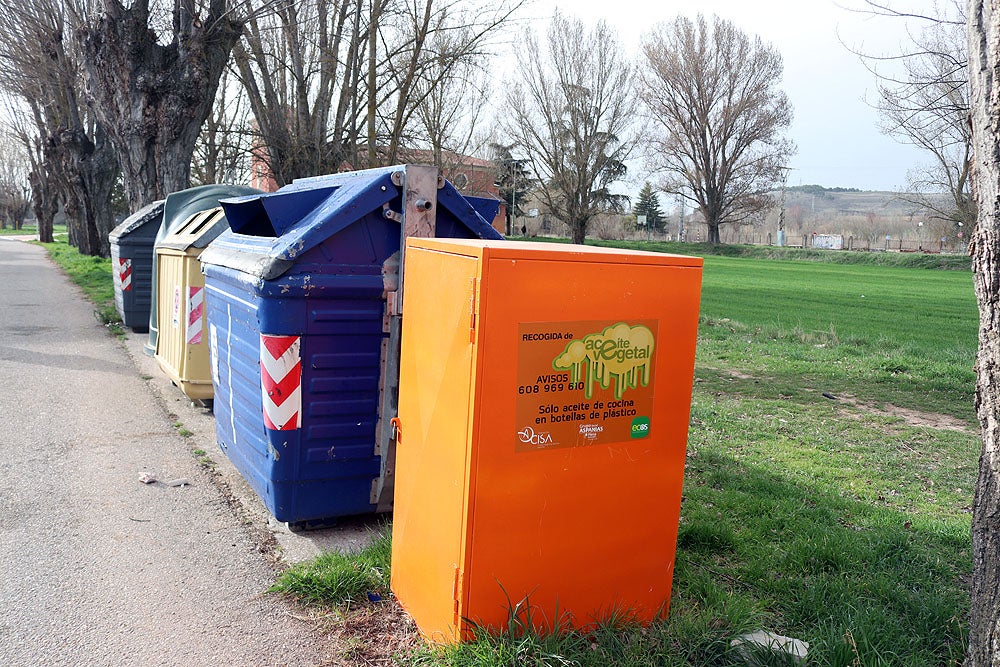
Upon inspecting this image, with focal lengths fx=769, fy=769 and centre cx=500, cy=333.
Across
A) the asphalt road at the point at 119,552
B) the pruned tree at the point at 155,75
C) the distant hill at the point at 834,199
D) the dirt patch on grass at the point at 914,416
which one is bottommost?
the asphalt road at the point at 119,552

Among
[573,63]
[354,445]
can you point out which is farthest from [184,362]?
[573,63]

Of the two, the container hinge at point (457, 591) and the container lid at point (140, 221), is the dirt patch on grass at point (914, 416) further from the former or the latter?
the container lid at point (140, 221)

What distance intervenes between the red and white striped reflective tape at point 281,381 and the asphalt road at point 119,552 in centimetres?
77

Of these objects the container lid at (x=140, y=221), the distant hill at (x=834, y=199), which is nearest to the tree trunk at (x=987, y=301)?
the container lid at (x=140, y=221)

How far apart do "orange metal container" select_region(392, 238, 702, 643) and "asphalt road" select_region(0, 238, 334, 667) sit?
79 cm

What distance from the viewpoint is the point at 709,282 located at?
2862 centimetres

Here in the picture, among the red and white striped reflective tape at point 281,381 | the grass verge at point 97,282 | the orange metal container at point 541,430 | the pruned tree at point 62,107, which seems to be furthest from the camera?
the pruned tree at point 62,107

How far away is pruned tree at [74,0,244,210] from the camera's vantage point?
1263 centimetres

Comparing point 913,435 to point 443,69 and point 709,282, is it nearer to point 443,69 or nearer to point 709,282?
point 443,69

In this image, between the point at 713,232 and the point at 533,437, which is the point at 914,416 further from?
the point at 713,232

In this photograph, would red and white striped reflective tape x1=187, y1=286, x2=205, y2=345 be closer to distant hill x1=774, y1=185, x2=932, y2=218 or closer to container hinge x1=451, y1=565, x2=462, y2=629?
container hinge x1=451, y1=565, x2=462, y2=629

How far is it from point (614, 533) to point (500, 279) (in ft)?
3.82

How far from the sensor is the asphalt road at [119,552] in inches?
126

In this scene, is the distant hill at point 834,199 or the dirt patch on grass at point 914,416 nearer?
the dirt patch on grass at point 914,416
